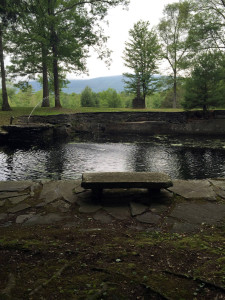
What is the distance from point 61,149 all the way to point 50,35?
43.3 ft

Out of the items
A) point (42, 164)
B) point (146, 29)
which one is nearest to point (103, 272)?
point (42, 164)

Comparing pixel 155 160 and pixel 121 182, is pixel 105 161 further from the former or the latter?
pixel 121 182

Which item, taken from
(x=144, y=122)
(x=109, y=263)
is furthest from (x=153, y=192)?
(x=144, y=122)

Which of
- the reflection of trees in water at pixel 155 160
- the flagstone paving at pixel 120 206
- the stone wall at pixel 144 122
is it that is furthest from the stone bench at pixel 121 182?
the stone wall at pixel 144 122

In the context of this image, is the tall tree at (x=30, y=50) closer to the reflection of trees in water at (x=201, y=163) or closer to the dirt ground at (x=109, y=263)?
the reflection of trees in water at (x=201, y=163)

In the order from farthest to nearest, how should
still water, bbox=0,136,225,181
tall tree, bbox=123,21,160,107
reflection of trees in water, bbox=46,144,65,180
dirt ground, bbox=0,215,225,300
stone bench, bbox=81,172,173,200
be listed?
tall tree, bbox=123,21,160,107 → still water, bbox=0,136,225,181 → reflection of trees in water, bbox=46,144,65,180 → stone bench, bbox=81,172,173,200 → dirt ground, bbox=0,215,225,300

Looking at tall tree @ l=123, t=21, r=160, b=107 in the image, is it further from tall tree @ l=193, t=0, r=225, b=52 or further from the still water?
the still water

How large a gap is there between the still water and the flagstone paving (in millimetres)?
2955

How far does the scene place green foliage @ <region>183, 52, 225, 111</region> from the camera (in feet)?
59.1

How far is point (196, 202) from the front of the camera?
3.70 metres

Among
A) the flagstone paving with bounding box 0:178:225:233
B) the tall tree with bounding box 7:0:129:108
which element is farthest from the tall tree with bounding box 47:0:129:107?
the flagstone paving with bounding box 0:178:225:233

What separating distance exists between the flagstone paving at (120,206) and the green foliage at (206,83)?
15.6 m

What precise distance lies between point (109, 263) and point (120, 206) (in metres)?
1.48

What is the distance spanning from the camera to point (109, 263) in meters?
2.15
